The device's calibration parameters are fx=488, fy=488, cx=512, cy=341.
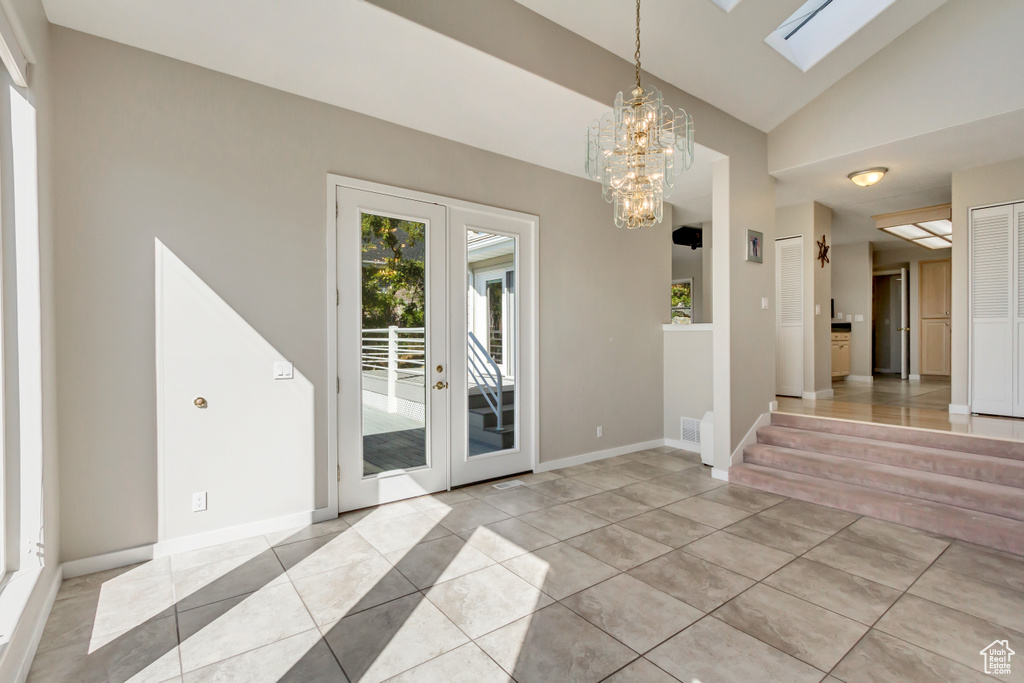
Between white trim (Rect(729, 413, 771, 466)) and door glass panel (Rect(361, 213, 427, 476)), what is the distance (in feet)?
9.30

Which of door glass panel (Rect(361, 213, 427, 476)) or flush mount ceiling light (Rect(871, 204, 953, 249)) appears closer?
door glass panel (Rect(361, 213, 427, 476))

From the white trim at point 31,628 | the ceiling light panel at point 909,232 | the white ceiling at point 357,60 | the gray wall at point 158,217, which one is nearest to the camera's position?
the white trim at point 31,628

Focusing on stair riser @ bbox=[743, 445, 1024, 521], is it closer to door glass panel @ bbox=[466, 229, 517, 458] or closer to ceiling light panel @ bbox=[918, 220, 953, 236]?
door glass panel @ bbox=[466, 229, 517, 458]

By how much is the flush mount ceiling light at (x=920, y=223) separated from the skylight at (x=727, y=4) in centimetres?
464

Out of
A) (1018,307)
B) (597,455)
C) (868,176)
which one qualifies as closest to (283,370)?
(597,455)

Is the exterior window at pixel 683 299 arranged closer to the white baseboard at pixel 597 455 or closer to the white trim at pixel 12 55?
the white baseboard at pixel 597 455

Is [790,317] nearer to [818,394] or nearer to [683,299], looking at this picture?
[818,394]

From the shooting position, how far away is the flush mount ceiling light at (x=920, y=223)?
6.34m

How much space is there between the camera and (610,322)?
5215mm

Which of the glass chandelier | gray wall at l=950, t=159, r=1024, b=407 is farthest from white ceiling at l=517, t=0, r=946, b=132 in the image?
A: gray wall at l=950, t=159, r=1024, b=407

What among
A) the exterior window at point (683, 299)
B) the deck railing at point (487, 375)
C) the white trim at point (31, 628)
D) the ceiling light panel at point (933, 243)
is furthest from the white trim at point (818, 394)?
the white trim at point (31, 628)

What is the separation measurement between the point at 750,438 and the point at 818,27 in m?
3.59

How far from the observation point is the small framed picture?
4650 mm

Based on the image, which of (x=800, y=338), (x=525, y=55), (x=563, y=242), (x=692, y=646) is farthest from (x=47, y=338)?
(x=800, y=338)
